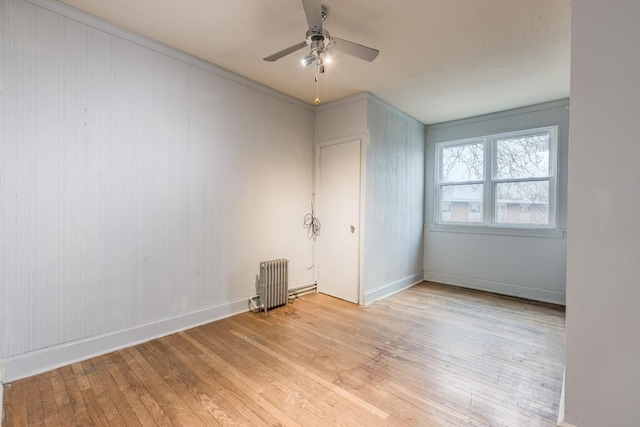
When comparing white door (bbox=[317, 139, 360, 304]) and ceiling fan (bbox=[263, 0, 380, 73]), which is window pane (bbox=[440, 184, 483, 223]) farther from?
ceiling fan (bbox=[263, 0, 380, 73])

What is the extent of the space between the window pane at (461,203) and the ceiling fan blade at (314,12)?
3.98 metres

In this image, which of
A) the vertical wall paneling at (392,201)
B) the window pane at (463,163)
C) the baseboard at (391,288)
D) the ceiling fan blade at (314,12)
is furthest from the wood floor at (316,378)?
the ceiling fan blade at (314,12)

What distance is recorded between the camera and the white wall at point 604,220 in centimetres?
146

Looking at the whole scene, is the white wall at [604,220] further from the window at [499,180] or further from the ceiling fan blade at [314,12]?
the window at [499,180]

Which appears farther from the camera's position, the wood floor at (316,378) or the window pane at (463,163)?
the window pane at (463,163)

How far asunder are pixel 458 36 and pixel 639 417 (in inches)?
115

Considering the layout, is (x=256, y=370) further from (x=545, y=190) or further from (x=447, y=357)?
(x=545, y=190)

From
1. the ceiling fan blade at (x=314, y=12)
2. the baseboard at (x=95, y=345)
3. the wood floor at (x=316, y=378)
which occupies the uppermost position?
the ceiling fan blade at (x=314, y=12)

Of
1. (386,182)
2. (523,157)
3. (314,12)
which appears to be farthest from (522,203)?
(314,12)

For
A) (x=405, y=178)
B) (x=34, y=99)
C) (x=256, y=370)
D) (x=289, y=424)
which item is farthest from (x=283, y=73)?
(x=289, y=424)

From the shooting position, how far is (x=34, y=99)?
2186 mm

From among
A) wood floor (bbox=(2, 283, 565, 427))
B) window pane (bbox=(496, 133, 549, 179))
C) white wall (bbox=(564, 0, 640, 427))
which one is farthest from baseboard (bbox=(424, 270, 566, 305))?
white wall (bbox=(564, 0, 640, 427))

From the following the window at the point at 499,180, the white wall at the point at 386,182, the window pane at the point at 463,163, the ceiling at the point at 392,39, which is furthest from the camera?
the window pane at the point at 463,163

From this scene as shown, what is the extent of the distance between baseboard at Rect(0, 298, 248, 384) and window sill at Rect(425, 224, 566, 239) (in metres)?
3.96
